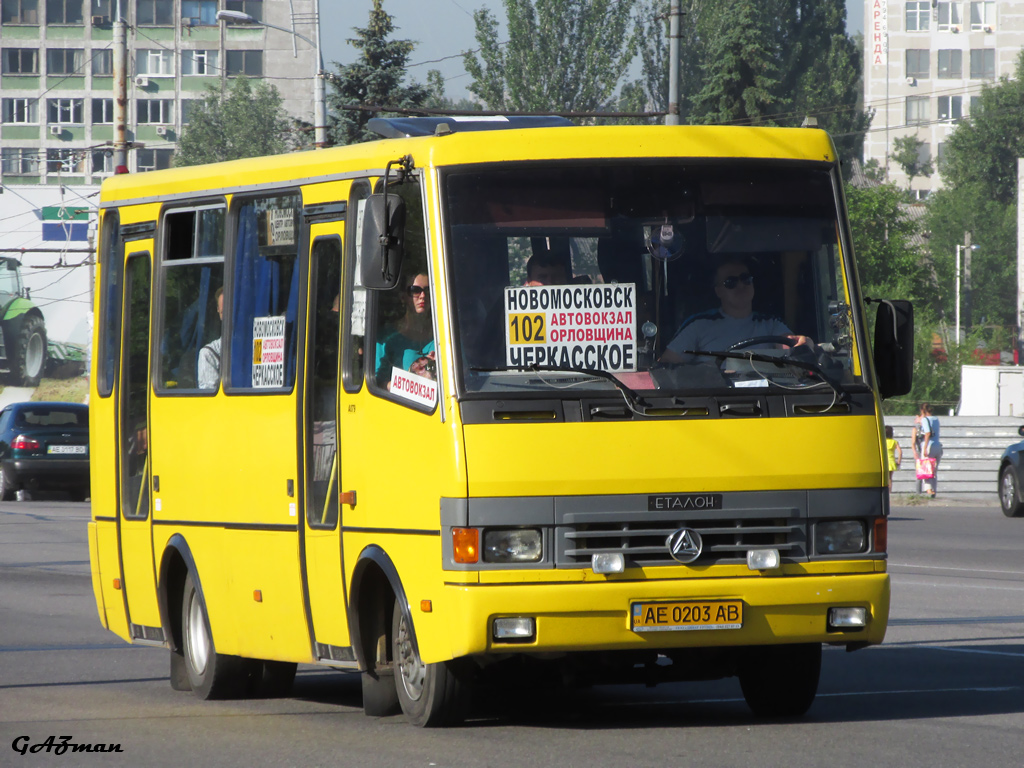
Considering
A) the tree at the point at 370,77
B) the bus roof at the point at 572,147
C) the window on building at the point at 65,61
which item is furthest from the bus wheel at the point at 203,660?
the window on building at the point at 65,61

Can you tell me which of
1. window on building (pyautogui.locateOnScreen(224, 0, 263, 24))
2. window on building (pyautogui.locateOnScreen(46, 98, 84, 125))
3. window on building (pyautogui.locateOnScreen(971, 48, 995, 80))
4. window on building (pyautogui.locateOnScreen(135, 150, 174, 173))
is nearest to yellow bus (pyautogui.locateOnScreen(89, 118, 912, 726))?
window on building (pyautogui.locateOnScreen(224, 0, 263, 24))

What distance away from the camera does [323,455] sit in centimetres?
839

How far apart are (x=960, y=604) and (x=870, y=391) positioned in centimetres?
676

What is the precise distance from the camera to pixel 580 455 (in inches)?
287

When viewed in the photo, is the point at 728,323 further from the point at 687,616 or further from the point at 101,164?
the point at 101,164

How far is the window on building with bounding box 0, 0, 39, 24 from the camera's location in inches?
3871

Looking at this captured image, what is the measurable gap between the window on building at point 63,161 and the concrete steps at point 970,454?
73.5 meters

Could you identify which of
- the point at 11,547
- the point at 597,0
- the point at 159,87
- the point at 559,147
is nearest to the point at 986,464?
the point at 11,547

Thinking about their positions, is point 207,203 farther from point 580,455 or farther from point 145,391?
point 580,455

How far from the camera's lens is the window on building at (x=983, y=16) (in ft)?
397

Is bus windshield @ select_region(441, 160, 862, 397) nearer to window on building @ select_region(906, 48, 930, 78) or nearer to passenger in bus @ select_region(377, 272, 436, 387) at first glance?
passenger in bus @ select_region(377, 272, 436, 387)

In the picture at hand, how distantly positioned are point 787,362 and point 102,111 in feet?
316

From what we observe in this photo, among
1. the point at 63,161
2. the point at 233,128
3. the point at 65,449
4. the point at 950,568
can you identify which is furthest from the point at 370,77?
the point at 63,161

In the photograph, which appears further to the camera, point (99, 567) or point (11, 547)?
point (11, 547)
